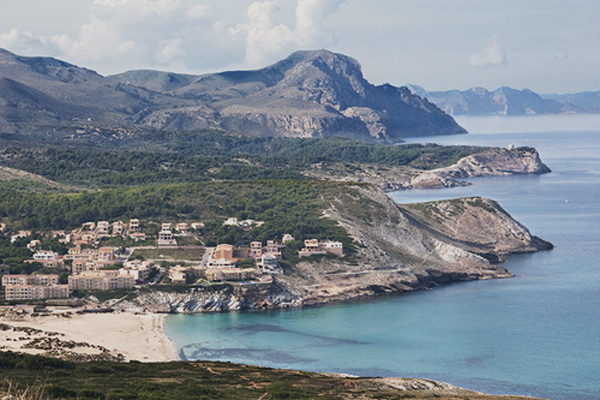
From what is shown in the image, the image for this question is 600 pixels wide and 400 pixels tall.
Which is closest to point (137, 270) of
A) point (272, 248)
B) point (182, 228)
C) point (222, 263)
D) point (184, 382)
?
point (222, 263)

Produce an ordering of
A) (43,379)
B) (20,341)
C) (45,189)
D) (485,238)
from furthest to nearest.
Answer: (45,189)
(485,238)
(20,341)
(43,379)

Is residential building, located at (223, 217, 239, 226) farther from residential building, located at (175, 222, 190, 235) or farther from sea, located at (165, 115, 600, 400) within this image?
sea, located at (165, 115, 600, 400)

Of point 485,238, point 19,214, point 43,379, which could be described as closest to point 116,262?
point 19,214

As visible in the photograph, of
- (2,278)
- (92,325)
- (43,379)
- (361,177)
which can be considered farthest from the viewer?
(361,177)

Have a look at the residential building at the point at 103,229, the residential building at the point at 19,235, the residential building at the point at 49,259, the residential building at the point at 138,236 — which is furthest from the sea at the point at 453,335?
the residential building at the point at 19,235

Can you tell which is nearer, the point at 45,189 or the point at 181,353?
the point at 181,353

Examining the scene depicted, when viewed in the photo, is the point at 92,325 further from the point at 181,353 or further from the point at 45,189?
the point at 45,189

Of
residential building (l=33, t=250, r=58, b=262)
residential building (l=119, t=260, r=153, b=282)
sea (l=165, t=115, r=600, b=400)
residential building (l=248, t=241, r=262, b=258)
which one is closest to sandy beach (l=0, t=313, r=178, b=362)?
sea (l=165, t=115, r=600, b=400)
